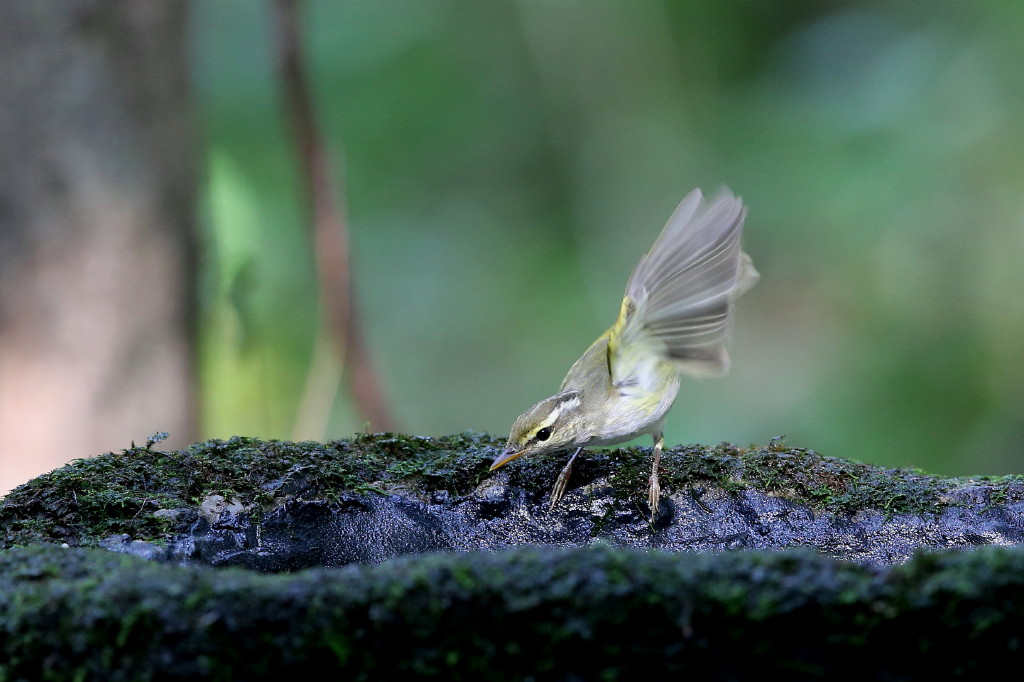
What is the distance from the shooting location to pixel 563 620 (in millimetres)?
1752

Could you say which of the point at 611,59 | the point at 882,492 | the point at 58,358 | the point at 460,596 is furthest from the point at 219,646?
the point at 611,59

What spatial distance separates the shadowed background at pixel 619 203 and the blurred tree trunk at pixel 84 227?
0.65 feet

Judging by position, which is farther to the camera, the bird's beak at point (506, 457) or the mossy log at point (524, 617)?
the bird's beak at point (506, 457)

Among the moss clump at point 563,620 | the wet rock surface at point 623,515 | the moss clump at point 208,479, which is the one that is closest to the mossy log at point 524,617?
the moss clump at point 563,620

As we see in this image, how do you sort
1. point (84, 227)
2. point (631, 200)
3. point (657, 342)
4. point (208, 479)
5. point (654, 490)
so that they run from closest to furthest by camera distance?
1. point (208, 479)
2. point (654, 490)
3. point (657, 342)
4. point (84, 227)
5. point (631, 200)

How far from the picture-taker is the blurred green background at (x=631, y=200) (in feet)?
20.2

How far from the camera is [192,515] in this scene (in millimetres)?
2887

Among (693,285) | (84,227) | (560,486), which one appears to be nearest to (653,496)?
(560,486)

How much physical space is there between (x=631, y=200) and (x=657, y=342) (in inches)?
159

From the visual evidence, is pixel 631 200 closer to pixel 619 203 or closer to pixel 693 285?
pixel 619 203

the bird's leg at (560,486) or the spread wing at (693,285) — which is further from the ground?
the spread wing at (693,285)

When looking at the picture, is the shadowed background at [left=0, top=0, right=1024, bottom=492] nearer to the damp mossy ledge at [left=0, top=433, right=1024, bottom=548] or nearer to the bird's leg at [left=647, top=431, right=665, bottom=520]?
the damp mossy ledge at [left=0, top=433, right=1024, bottom=548]

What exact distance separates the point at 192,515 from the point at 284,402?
3.70m

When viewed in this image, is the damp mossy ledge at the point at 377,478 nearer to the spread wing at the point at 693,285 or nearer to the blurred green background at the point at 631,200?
the spread wing at the point at 693,285
